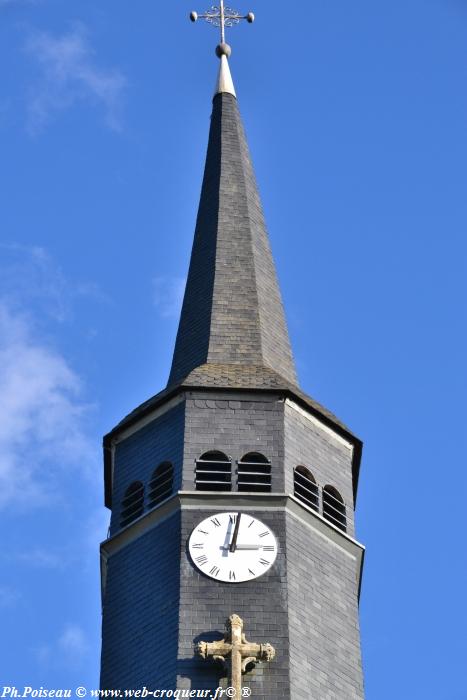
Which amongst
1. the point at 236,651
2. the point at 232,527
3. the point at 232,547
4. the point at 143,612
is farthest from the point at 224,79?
the point at 236,651

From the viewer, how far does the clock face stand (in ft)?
160

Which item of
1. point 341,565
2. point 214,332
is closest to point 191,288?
point 214,332

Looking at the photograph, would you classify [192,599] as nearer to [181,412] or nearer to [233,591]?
[233,591]

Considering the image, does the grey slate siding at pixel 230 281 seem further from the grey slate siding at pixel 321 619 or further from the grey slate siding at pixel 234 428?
the grey slate siding at pixel 321 619

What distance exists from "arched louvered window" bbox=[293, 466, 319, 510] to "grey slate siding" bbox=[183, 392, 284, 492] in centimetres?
56

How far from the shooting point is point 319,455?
52.9 m

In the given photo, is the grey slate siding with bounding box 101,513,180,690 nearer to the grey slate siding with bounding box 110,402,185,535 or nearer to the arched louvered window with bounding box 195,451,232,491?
the arched louvered window with bounding box 195,451,232,491

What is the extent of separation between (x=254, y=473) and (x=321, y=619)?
3746mm

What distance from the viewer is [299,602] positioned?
1917 inches

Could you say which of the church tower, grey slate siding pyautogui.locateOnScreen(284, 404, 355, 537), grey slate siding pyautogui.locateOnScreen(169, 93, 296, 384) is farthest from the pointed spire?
Result: grey slate siding pyautogui.locateOnScreen(284, 404, 355, 537)

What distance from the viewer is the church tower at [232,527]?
155 feet

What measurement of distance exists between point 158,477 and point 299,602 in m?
4.83

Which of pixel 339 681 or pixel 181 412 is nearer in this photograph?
pixel 339 681

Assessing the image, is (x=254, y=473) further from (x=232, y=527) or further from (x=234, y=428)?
(x=232, y=527)
